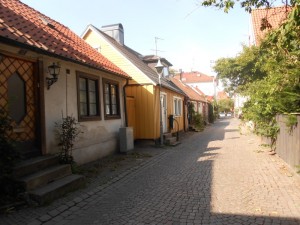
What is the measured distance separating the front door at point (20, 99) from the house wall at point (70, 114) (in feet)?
0.69

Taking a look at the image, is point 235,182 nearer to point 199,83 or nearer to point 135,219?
point 135,219

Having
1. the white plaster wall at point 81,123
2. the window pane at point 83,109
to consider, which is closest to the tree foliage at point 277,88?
the white plaster wall at point 81,123

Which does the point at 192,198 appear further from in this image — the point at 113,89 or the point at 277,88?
the point at 113,89

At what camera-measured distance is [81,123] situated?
32.1ft

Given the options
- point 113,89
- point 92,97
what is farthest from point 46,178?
point 113,89

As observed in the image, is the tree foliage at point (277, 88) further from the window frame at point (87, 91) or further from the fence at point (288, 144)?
the window frame at point (87, 91)

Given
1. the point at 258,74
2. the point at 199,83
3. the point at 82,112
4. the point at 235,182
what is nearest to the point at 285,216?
the point at 235,182

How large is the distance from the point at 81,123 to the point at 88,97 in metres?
1.08

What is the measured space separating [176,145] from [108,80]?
5251mm

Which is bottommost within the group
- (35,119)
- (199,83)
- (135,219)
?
(135,219)

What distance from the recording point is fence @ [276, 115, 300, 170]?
7.85 meters

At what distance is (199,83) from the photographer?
Result: 257 feet

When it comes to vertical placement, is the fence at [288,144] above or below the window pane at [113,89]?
below

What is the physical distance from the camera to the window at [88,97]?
390 inches
